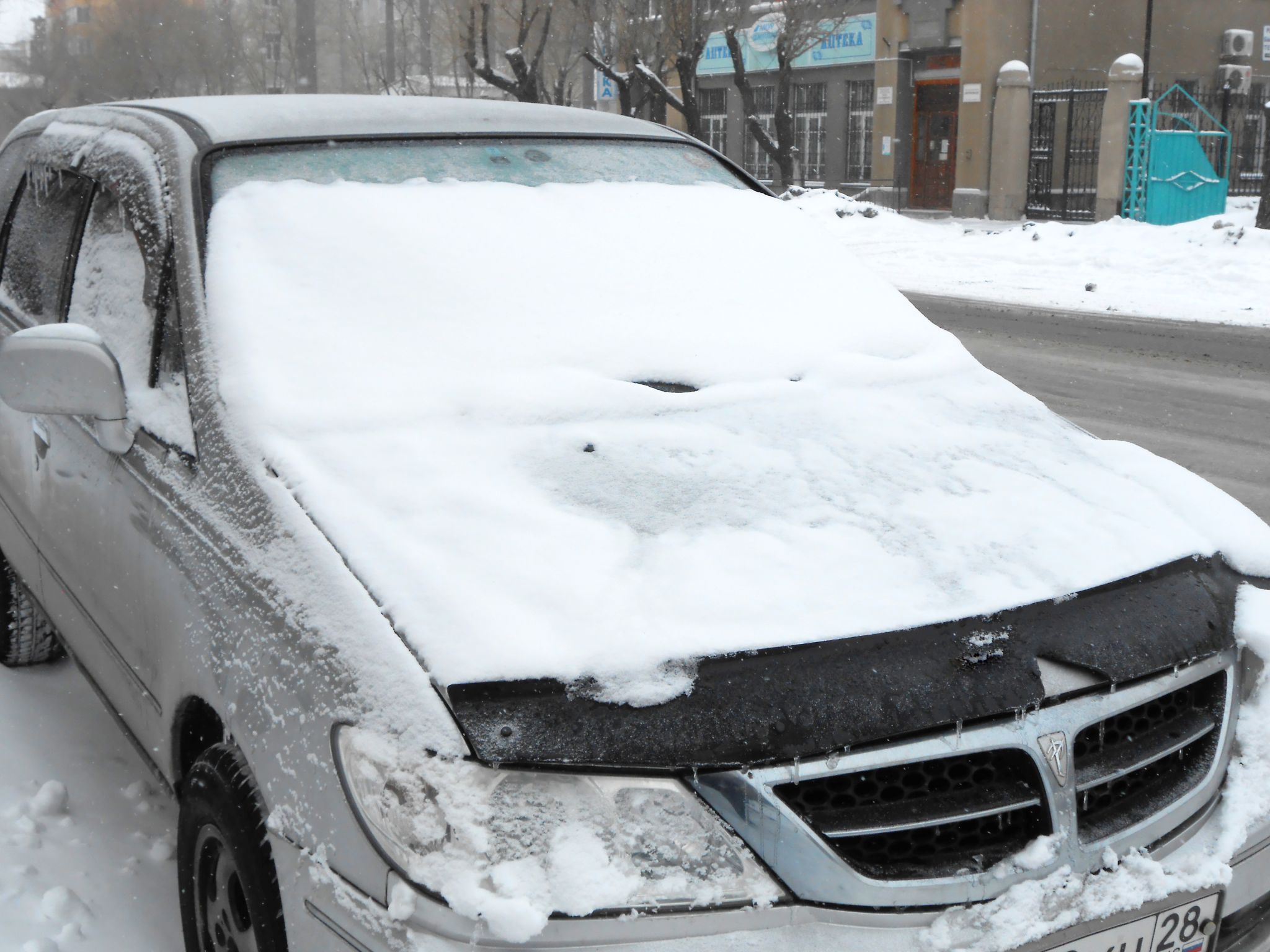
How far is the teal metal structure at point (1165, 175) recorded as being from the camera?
2233 centimetres

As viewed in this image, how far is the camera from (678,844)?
172 centimetres

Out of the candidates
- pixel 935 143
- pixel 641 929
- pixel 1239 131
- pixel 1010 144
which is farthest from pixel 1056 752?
pixel 935 143

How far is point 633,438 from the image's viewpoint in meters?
2.48

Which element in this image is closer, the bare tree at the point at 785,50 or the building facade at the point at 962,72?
the building facade at the point at 962,72

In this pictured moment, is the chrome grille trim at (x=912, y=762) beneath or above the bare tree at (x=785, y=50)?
beneath

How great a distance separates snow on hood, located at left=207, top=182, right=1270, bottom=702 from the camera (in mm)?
1932

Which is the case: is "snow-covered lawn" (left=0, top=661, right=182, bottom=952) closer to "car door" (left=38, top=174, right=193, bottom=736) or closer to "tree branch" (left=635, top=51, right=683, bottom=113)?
"car door" (left=38, top=174, right=193, bottom=736)

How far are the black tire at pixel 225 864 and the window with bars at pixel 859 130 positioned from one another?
33.0 m

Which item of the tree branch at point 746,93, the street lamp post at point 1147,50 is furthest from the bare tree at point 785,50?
the street lamp post at point 1147,50

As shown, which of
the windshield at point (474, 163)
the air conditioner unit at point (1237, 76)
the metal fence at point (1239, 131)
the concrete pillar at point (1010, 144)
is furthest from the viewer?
the air conditioner unit at point (1237, 76)

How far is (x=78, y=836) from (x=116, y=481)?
2.94 feet

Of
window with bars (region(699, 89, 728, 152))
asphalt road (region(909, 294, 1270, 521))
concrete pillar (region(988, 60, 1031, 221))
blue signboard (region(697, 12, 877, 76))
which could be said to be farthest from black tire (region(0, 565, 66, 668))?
window with bars (region(699, 89, 728, 152))

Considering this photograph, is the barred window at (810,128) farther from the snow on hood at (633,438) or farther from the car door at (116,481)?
the car door at (116,481)

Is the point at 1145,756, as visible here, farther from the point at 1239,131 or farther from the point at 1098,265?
the point at 1239,131
